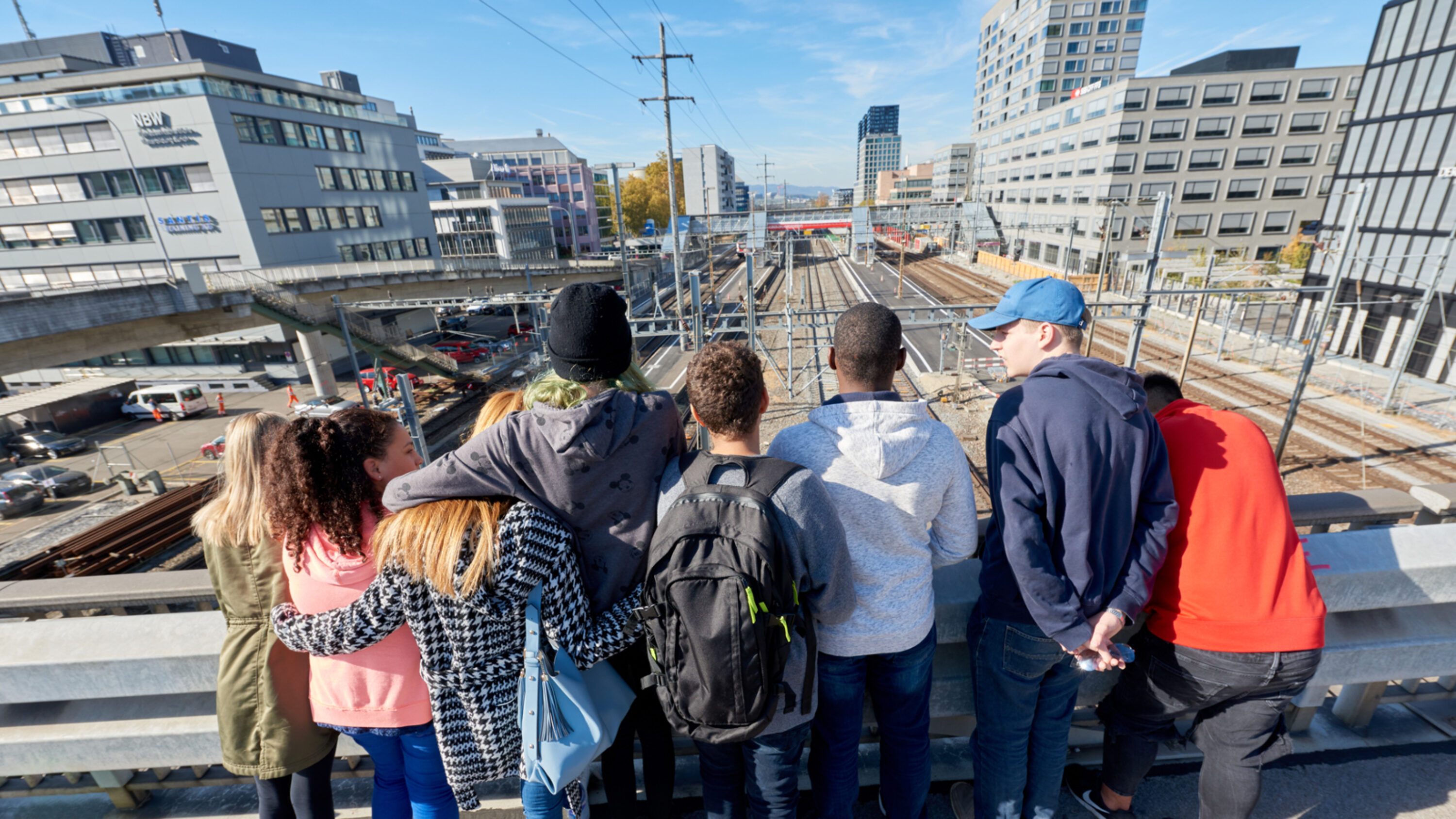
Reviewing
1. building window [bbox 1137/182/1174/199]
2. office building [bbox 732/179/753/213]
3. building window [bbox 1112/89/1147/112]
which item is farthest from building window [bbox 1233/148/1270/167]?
office building [bbox 732/179/753/213]

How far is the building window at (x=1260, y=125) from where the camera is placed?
3544 centimetres

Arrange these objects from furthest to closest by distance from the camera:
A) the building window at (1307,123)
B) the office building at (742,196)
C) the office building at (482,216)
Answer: the office building at (742,196)
the office building at (482,216)
the building window at (1307,123)

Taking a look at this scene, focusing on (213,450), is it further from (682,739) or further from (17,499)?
(682,739)

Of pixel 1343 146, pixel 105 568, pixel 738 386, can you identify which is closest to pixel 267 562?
pixel 738 386

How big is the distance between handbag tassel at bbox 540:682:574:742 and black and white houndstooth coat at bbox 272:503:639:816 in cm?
11

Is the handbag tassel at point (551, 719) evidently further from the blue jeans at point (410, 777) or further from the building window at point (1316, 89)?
the building window at point (1316, 89)

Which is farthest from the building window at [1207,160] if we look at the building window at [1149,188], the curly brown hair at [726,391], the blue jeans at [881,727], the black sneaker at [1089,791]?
the curly brown hair at [726,391]

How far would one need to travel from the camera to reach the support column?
2164 centimetres

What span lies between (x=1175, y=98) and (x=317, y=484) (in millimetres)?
50089

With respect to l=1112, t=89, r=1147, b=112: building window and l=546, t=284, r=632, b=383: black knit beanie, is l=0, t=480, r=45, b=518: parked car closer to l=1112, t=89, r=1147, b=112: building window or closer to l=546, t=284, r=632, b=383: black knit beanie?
l=546, t=284, r=632, b=383: black knit beanie

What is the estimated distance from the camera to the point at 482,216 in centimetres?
4466

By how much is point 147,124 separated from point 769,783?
35811mm

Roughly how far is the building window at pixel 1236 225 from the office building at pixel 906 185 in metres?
59.8

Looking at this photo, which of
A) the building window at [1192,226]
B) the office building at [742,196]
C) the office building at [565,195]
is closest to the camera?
the building window at [1192,226]
